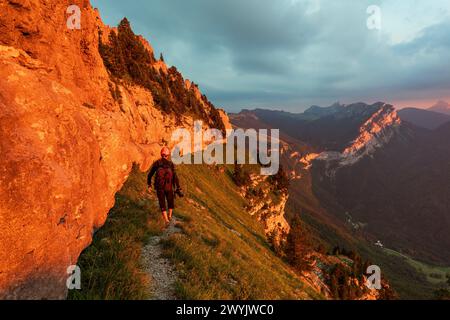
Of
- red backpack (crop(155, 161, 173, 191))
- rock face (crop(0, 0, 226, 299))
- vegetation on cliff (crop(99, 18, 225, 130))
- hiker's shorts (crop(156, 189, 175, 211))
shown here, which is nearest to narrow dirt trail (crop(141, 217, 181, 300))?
hiker's shorts (crop(156, 189, 175, 211))

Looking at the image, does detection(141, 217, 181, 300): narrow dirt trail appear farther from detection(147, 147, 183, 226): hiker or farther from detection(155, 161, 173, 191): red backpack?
detection(155, 161, 173, 191): red backpack

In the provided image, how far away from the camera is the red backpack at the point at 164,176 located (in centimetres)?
1129

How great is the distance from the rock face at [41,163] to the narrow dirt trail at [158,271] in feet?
7.08

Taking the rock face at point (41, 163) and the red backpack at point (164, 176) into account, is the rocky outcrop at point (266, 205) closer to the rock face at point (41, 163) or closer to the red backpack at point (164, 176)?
the red backpack at point (164, 176)

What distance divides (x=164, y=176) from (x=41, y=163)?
5.82 m

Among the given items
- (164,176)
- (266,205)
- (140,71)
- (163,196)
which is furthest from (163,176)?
(266,205)

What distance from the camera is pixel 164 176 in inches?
448

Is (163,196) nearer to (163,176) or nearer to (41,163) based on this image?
(163,176)

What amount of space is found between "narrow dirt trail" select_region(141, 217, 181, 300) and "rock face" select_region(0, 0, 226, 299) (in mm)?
2158

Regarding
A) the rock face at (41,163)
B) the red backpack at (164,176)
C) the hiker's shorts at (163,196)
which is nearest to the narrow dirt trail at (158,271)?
the hiker's shorts at (163,196)

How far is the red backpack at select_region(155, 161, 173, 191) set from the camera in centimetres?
1129

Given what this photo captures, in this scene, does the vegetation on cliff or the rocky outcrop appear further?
the rocky outcrop
